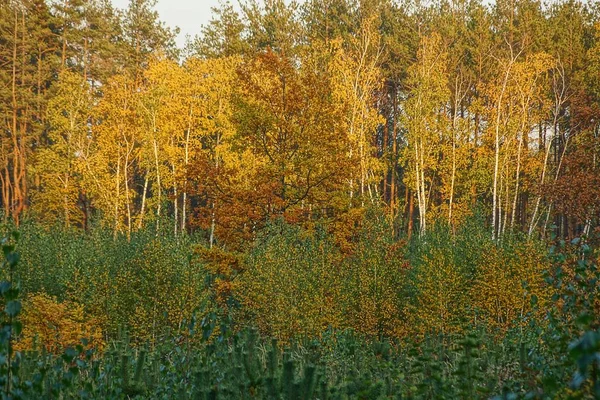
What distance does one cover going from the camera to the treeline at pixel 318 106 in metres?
17.1

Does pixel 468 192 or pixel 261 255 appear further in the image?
pixel 468 192

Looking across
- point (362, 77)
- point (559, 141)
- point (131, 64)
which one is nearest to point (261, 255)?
point (362, 77)

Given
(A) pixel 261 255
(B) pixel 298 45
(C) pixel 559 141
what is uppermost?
(B) pixel 298 45

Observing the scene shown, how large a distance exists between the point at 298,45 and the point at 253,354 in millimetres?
33877

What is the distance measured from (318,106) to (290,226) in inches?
162

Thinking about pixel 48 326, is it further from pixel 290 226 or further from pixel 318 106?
pixel 318 106

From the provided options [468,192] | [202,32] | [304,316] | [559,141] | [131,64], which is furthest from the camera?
[131,64]

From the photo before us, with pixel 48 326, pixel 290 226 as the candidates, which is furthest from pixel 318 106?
pixel 48 326

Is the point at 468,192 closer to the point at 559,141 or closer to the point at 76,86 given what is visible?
the point at 559,141

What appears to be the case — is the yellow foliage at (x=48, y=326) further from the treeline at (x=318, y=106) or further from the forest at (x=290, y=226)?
the treeline at (x=318, y=106)

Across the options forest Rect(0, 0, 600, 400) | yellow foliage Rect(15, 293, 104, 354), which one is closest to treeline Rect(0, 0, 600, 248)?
forest Rect(0, 0, 600, 400)

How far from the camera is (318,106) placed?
16891mm

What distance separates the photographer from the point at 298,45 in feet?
119

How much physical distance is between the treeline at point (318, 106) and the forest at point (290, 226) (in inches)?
5.3
